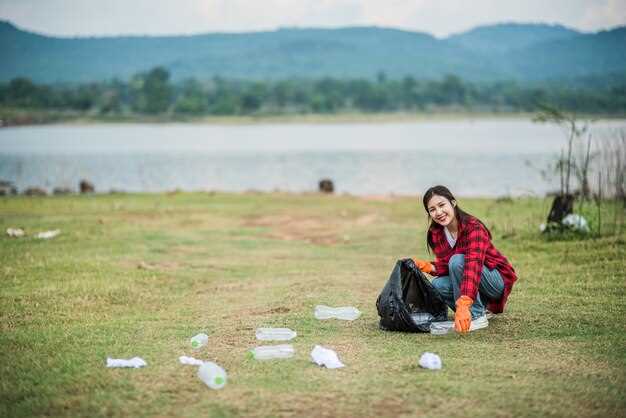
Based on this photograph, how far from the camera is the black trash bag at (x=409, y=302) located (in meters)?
7.04

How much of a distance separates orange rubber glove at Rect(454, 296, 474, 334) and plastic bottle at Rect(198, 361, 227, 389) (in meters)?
2.36

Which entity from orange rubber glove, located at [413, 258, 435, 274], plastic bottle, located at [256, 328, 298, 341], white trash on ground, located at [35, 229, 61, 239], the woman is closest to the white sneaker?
the woman

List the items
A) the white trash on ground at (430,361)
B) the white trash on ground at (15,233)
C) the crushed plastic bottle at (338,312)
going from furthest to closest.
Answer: the white trash on ground at (15,233) → the crushed plastic bottle at (338,312) → the white trash on ground at (430,361)

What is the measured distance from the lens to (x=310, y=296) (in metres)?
9.35

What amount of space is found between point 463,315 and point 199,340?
259cm

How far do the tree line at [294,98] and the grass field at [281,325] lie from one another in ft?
317

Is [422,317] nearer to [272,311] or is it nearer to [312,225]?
[272,311]

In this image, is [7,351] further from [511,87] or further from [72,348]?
[511,87]

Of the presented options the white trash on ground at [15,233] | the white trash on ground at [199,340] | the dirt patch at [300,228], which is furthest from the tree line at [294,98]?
the white trash on ground at [199,340]

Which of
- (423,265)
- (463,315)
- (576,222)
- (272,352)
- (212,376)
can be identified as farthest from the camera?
(576,222)

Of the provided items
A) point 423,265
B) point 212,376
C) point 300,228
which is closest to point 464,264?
point 423,265

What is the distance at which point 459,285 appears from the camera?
710cm

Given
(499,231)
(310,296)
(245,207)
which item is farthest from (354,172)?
(310,296)

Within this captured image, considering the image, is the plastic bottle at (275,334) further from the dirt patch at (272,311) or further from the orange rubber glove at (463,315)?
the orange rubber glove at (463,315)
